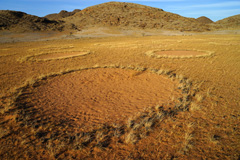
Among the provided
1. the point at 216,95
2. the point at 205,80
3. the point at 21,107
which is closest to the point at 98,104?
the point at 21,107

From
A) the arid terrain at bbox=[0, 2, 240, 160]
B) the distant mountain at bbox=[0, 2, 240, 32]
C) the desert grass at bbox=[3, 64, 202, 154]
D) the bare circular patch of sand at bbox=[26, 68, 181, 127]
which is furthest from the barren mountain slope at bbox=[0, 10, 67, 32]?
the desert grass at bbox=[3, 64, 202, 154]

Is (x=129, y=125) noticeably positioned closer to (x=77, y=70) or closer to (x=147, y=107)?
(x=147, y=107)

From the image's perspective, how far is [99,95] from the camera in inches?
276

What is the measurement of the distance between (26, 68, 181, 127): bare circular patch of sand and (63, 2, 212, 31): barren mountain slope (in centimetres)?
5684

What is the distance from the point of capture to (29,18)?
56.0m

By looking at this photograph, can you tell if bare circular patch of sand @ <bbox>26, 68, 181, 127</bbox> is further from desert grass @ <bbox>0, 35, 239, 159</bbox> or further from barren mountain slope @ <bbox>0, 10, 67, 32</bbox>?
barren mountain slope @ <bbox>0, 10, 67, 32</bbox>

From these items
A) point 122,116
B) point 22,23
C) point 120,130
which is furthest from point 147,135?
point 22,23

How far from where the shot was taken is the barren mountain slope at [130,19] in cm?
6091

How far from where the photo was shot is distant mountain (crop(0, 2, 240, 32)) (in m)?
50.7

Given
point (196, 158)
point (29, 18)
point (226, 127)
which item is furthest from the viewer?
point (29, 18)

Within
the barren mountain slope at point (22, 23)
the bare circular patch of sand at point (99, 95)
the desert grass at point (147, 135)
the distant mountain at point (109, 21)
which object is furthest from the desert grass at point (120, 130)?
the distant mountain at point (109, 21)

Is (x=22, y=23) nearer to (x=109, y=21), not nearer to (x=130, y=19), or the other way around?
(x=109, y=21)

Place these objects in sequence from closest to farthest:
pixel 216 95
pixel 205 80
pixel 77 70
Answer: pixel 216 95 → pixel 205 80 → pixel 77 70

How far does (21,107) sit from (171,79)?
8.10 metres
